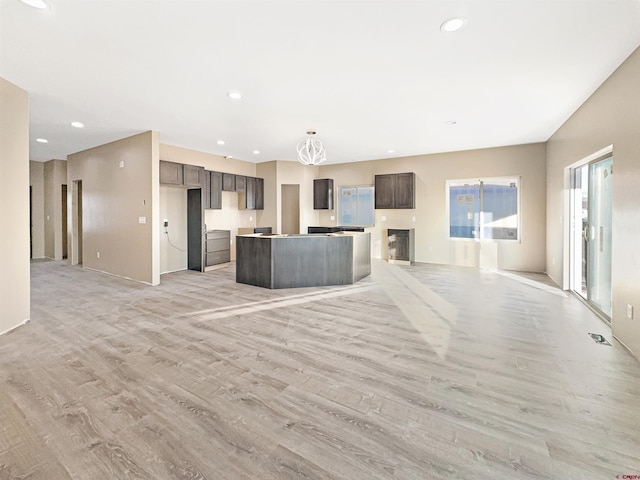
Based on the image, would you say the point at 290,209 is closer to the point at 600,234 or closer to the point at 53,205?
the point at 53,205

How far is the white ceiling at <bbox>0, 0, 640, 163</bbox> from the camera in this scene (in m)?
2.38

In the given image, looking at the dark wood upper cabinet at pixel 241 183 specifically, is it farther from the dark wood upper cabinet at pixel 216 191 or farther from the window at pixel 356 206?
the window at pixel 356 206

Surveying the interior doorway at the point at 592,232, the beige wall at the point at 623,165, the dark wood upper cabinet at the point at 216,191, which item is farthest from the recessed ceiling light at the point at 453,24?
the dark wood upper cabinet at the point at 216,191

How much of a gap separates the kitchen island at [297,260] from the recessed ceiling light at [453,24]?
3.65 metres

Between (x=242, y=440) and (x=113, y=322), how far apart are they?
9.28 feet

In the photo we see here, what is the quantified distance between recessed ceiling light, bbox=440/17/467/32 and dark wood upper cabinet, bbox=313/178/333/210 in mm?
6604

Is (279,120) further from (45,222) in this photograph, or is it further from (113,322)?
(45,222)

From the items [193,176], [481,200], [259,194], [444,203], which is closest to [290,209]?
[259,194]

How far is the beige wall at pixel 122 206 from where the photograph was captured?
5.69 meters

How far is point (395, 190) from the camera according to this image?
8.27 metres

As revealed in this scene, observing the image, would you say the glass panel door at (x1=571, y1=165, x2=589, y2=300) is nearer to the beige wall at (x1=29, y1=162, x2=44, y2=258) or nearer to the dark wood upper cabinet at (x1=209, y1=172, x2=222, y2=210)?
the dark wood upper cabinet at (x1=209, y1=172, x2=222, y2=210)

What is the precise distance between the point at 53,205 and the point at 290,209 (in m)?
6.74

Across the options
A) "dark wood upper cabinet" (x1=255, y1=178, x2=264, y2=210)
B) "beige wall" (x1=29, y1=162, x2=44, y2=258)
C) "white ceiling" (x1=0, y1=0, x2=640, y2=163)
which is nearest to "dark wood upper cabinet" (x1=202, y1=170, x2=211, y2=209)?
"dark wood upper cabinet" (x1=255, y1=178, x2=264, y2=210)

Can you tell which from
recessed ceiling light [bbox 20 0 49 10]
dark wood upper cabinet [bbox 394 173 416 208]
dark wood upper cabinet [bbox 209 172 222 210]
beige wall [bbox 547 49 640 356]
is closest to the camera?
recessed ceiling light [bbox 20 0 49 10]
